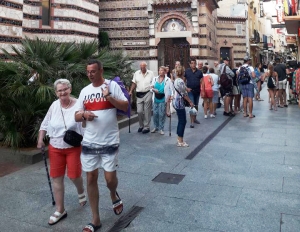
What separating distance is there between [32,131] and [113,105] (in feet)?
12.6

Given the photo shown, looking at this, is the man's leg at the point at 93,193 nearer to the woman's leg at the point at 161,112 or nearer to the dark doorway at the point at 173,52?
the woman's leg at the point at 161,112

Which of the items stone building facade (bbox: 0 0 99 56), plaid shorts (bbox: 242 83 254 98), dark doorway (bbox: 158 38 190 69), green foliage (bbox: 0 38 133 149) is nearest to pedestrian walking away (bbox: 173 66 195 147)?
green foliage (bbox: 0 38 133 149)

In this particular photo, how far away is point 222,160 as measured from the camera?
6.11 metres

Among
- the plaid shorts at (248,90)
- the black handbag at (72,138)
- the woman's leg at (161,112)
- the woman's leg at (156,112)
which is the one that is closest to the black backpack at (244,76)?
the plaid shorts at (248,90)

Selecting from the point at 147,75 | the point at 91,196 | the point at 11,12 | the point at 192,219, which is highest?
the point at 11,12

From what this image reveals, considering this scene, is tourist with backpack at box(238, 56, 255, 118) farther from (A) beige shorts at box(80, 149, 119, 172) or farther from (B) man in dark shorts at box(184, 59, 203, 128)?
(A) beige shorts at box(80, 149, 119, 172)

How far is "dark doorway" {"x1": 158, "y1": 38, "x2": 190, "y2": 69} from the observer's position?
1922 cm

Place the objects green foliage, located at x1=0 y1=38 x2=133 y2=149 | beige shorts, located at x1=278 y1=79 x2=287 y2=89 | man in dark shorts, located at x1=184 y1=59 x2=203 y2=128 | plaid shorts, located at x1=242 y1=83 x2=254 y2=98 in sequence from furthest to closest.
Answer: beige shorts, located at x1=278 y1=79 x2=287 y2=89, plaid shorts, located at x1=242 y1=83 x2=254 y2=98, man in dark shorts, located at x1=184 y1=59 x2=203 y2=128, green foliage, located at x1=0 y1=38 x2=133 y2=149

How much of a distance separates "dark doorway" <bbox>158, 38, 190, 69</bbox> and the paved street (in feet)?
39.8

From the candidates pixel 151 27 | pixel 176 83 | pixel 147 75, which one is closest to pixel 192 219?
pixel 176 83

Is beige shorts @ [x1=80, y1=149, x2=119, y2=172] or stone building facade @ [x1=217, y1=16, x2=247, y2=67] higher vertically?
stone building facade @ [x1=217, y1=16, x2=247, y2=67]

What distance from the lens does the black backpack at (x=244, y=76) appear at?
10617mm

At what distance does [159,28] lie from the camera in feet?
62.6

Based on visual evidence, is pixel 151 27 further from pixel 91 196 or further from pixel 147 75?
pixel 91 196
